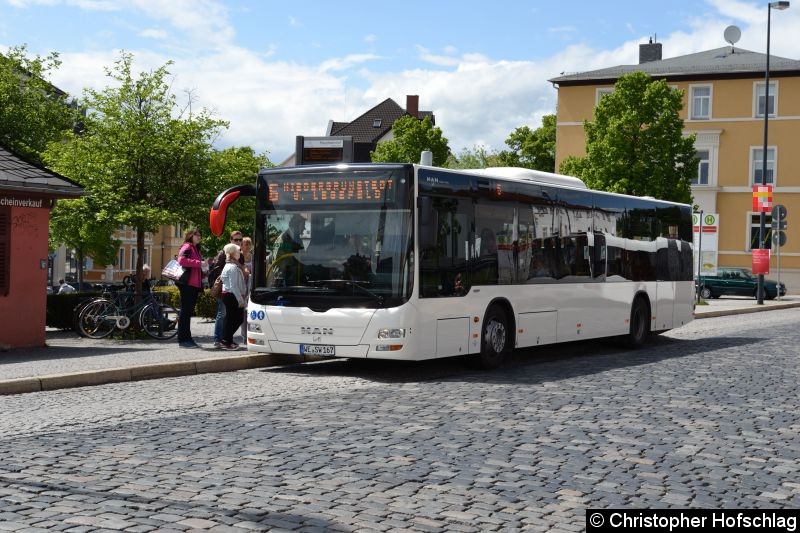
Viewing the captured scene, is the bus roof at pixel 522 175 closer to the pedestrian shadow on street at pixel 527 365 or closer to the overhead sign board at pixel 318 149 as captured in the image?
the pedestrian shadow on street at pixel 527 365

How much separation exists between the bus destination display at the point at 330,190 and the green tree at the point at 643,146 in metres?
40.1

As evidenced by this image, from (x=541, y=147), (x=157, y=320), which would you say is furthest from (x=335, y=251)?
(x=541, y=147)

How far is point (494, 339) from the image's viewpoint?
52.0 feet

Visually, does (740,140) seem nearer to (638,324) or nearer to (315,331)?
(638,324)

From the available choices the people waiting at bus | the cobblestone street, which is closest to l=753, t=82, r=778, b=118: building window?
the people waiting at bus

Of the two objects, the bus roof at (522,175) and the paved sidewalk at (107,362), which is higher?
the bus roof at (522,175)

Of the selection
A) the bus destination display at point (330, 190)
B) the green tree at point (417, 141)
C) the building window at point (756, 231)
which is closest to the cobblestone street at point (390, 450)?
the bus destination display at point (330, 190)

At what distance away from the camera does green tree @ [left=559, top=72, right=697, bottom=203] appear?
175 ft

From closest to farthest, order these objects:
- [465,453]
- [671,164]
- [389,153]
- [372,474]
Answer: [372,474]
[465,453]
[671,164]
[389,153]

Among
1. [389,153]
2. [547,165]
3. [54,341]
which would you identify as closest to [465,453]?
[54,341]

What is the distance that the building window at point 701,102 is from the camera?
6450 centimetres

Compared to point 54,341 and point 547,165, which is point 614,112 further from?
point 54,341

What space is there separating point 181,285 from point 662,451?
10409 millimetres

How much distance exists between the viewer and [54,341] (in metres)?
19.1
